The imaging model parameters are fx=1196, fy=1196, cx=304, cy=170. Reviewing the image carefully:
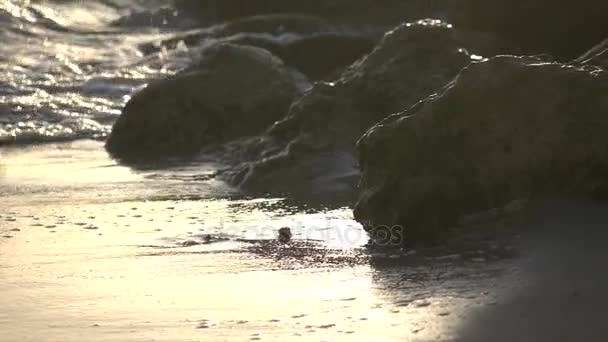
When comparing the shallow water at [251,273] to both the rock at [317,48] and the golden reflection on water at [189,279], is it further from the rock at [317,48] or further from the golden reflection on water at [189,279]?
the rock at [317,48]

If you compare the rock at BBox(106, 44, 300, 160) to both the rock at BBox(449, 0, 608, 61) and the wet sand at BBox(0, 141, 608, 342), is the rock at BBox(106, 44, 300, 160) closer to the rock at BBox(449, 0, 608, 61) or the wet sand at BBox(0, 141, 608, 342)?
the rock at BBox(449, 0, 608, 61)

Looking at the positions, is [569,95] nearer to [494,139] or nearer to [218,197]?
[494,139]

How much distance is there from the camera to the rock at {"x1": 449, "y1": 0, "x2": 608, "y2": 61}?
40.9 feet

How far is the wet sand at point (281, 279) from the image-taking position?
4.00 metres

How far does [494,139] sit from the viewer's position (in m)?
5.71

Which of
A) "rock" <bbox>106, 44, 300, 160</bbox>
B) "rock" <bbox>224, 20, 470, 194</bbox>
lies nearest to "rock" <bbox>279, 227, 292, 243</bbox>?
"rock" <bbox>224, 20, 470, 194</bbox>

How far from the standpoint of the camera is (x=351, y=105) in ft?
28.5

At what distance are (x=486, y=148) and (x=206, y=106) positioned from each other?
5901mm

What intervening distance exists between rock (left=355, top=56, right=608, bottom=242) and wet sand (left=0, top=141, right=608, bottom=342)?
185 mm

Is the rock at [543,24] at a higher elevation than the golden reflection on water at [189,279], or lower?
higher

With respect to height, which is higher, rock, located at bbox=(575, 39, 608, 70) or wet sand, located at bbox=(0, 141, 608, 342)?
rock, located at bbox=(575, 39, 608, 70)

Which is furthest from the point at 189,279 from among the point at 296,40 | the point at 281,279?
the point at 296,40

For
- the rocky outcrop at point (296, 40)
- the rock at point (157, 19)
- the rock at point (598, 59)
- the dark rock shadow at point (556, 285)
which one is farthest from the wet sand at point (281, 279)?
the rock at point (157, 19)

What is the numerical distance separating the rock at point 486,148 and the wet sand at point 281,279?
185 mm
